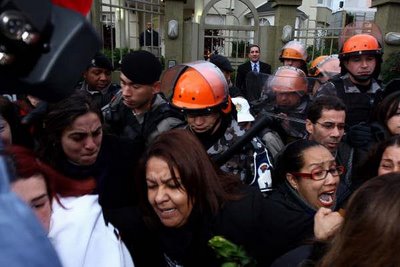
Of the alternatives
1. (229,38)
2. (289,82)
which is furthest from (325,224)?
(229,38)

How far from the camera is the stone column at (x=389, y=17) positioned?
7910 mm

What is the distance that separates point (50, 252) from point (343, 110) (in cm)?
251

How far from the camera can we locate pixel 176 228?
183 centimetres

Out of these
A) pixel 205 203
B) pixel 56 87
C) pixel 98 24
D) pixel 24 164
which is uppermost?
pixel 98 24

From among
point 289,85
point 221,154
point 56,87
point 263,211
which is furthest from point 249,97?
point 56,87

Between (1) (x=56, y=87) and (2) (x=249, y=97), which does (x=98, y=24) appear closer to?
(2) (x=249, y=97)

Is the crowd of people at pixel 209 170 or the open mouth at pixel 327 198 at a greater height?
the crowd of people at pixel 209 170

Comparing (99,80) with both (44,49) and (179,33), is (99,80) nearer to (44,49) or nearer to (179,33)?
(44,49)

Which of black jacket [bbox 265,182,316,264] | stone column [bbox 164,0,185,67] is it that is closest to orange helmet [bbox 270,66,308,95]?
black jacket [bbox 265,182,316,264]

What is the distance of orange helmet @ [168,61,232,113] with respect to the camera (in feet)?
9.22

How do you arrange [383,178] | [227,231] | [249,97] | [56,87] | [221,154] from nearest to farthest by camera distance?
[56,87]
[383,178]
[227,231]
[221,154]
[249,97]

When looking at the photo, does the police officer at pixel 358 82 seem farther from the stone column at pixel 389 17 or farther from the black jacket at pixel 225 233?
the stone column at pixel 389 17

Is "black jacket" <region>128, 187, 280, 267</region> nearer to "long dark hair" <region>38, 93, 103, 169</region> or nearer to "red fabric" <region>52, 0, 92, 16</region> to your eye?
"long dark hair" <region>38, 93, 103, 169</region>

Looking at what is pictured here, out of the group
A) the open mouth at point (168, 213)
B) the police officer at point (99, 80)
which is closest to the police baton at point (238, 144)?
the open mouth at point (168, 213)
